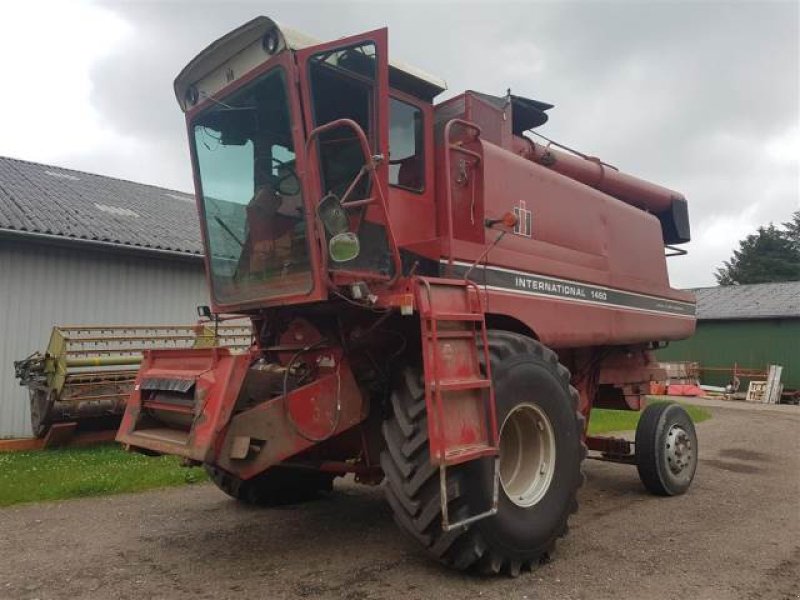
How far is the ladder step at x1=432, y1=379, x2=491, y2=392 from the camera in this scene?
3.86 m

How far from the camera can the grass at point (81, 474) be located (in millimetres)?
6773

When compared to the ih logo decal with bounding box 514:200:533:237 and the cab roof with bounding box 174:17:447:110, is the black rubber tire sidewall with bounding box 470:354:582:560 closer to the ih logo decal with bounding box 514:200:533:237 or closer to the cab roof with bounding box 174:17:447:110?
the ih logo decal with bounding box 514:200:533:237

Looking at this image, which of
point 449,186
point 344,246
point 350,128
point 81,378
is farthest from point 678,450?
point 81,378

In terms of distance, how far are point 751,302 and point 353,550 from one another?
27.9m

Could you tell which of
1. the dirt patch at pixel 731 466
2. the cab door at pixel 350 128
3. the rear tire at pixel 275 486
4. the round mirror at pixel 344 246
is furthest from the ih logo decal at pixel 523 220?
the dirt patch at pixel 731 466

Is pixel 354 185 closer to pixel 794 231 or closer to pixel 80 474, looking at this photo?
pixel 80 474

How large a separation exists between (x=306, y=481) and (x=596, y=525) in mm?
2656

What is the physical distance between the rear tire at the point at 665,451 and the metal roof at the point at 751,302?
21.5 meters

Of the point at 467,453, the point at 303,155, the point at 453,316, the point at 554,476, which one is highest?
the point at 303,155

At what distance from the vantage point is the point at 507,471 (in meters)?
4.71

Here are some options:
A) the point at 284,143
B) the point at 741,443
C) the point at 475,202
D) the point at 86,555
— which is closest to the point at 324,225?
the point at 284,143

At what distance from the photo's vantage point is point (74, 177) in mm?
15094

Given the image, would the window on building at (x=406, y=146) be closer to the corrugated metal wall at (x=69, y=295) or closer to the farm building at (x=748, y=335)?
the corrugated metal wall at (x=69, y=295)

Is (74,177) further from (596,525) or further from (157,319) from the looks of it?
(596,525)
